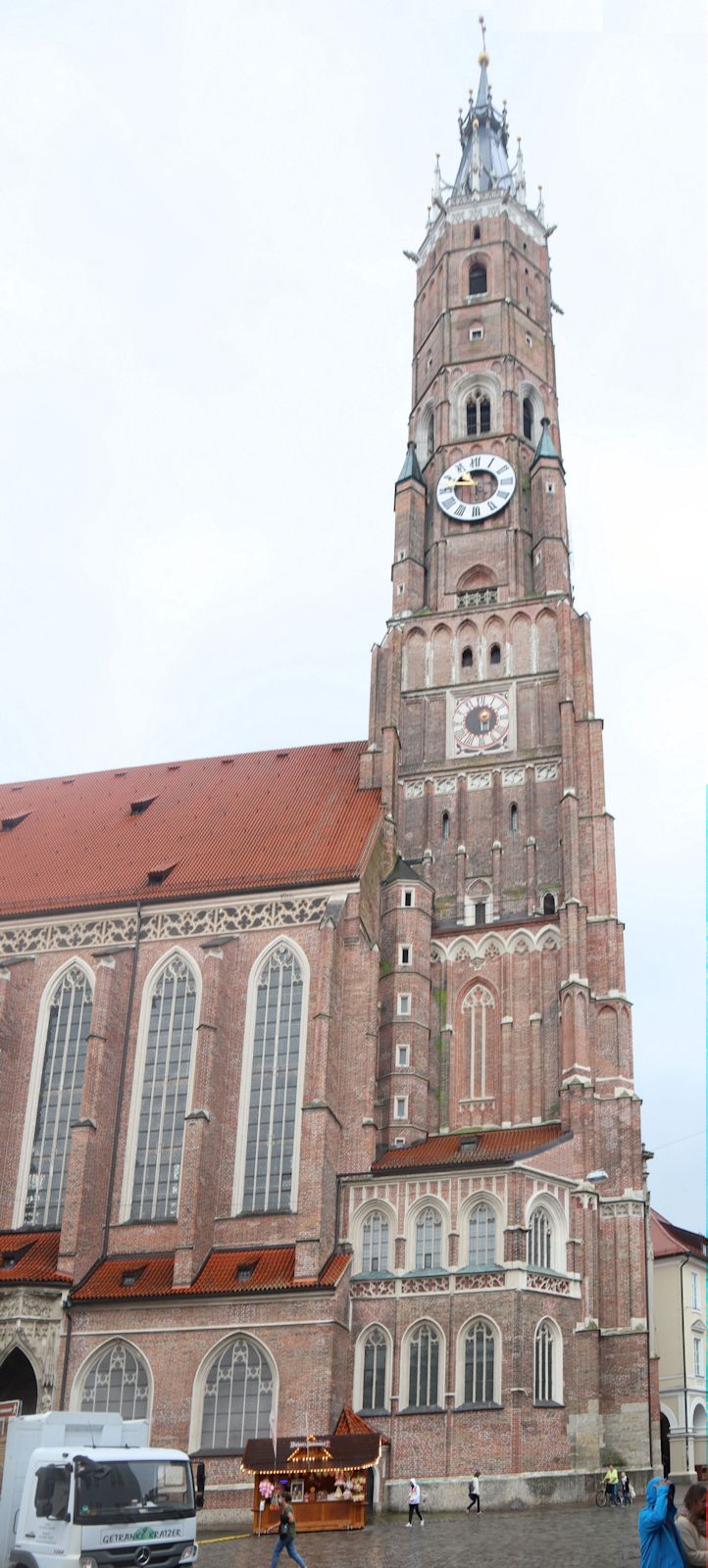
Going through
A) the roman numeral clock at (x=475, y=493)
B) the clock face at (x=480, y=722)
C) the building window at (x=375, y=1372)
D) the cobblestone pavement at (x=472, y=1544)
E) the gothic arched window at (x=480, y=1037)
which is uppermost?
the roman numeral clock at (x=475, y=493)

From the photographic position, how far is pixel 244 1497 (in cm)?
3878

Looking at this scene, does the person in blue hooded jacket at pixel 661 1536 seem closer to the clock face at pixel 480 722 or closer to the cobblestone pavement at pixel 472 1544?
the cobblestone pavement at pixel 472 1544

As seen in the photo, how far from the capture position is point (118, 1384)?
41594 millimetres

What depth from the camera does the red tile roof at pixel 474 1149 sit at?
4275cm

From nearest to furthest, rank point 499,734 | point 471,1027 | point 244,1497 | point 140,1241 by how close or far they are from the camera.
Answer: point 244,1497
point 140,1241
point 471,1027
point 499,734

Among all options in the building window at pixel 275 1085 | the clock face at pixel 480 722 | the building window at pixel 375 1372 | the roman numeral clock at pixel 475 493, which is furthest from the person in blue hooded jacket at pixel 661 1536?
the roman numeral clock at pixel 475 493

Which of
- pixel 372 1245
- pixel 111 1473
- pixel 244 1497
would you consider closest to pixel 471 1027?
pixel 372 1245

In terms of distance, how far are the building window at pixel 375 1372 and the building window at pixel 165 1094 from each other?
7409 millimetres

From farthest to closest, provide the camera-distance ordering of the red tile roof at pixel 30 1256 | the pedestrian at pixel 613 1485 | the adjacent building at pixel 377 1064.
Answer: the red tile roof at pixel 30 1256 → the adjacent building at pixel 377 1064 → the pedestrian at pixel 613 1485

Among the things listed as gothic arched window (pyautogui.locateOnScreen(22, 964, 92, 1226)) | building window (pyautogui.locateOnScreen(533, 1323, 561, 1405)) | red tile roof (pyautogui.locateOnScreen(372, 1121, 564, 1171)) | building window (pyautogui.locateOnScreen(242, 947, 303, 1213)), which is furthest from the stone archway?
building window (pyautogui.locateOnScreen(533, 1323, 561, 1405))

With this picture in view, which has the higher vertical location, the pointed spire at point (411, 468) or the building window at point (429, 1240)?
the pointed spire at point (411, 468)

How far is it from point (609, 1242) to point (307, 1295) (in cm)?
886

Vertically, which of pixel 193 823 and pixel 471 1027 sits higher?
pixel 193 823

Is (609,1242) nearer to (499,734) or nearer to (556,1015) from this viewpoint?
(556,1015)
